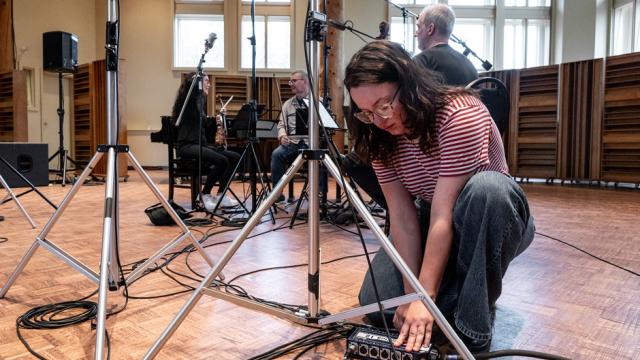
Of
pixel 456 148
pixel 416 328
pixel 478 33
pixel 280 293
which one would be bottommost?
pixel 280 293

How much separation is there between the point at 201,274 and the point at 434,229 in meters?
1.15

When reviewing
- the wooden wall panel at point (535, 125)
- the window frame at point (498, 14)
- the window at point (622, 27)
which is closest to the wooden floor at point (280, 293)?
the wooden wall panel at point (535, 125)

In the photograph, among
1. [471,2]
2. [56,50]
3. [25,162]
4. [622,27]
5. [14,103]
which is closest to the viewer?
[25,162]

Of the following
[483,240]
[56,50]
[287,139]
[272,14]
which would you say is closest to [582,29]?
[272,14]

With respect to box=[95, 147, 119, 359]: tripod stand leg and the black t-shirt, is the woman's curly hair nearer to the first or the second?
box=[95, 147, 119, 359]: tripod stand leg

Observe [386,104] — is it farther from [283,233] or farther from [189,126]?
[189,126]

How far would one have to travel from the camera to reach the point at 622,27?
7.84 metres

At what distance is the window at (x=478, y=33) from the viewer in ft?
29.1

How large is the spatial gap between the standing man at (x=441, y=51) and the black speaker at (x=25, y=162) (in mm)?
4125

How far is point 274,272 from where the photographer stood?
1.95m

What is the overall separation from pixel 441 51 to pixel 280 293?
63.5 inches

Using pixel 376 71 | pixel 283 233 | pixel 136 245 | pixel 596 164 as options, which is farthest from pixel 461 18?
pixel 376 71

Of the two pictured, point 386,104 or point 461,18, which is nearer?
point 386,104

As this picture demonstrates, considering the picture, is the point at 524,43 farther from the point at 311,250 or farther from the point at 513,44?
the point at 311,250
